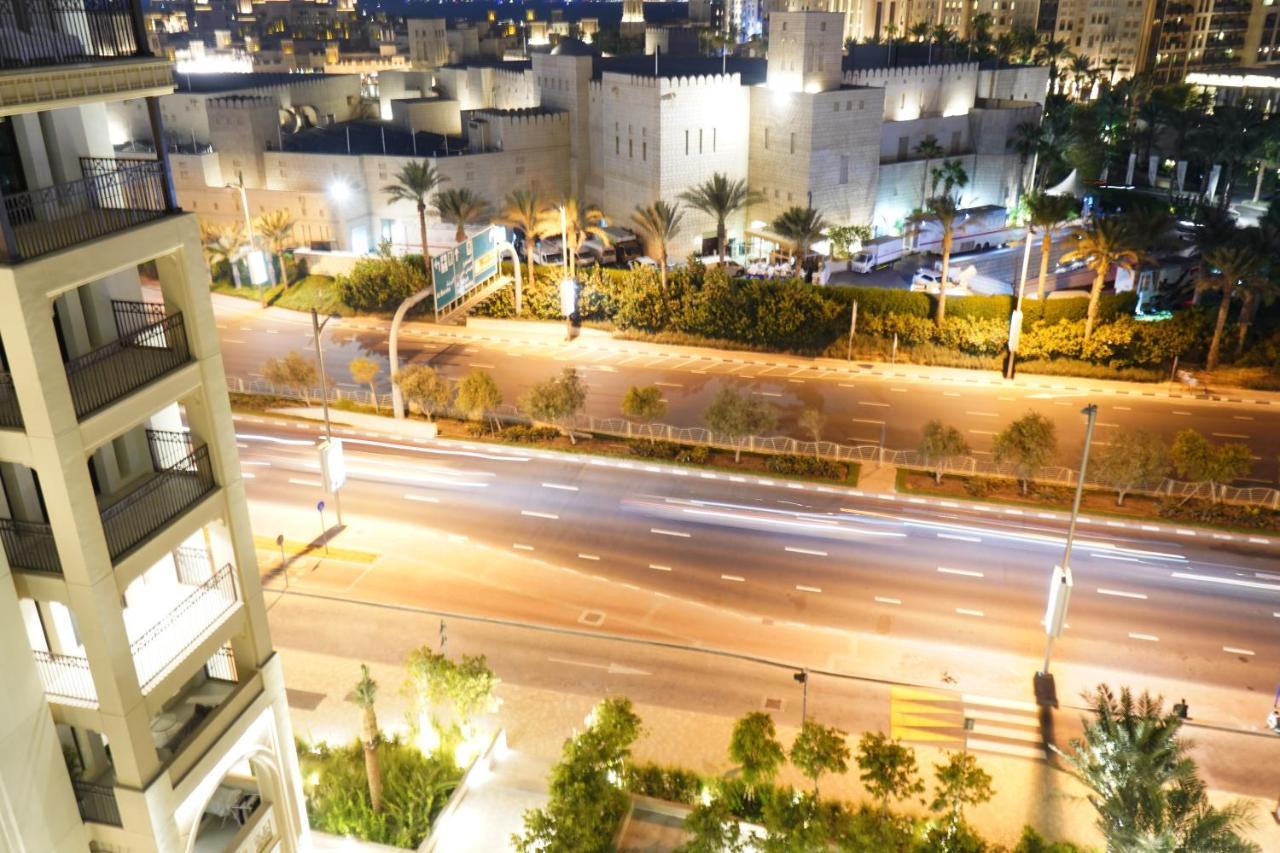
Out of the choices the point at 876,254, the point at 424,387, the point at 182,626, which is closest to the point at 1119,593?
the point at 182,626

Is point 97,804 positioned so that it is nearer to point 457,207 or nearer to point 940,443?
point 940,443

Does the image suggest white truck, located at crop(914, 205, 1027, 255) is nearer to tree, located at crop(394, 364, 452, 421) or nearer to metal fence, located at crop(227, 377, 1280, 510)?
metal fence, located at crop(227, 377, 1280, 510)

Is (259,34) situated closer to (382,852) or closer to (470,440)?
(470,440)

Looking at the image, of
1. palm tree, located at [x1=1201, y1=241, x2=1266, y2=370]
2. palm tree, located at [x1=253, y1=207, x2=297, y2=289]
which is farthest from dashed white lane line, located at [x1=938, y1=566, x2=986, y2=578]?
palm tree, located at [x1=253, y1=207, x2=297, y2=289]

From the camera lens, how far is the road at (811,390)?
37938 mm

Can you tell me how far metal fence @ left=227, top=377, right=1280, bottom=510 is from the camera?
3281cm

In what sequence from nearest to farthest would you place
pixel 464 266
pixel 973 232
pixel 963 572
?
pixel 963 572, pixel 464 266, pixel 973 232

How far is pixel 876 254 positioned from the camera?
57.4 meters

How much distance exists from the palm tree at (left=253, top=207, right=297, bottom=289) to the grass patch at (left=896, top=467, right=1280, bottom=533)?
39.7 metres

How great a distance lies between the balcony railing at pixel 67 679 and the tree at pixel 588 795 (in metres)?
8.03

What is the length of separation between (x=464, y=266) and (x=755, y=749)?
3138 cm

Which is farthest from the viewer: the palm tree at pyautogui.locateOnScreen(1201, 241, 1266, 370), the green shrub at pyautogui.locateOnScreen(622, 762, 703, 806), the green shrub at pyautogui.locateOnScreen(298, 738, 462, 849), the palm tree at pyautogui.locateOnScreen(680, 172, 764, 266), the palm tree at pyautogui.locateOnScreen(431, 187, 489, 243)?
the palm tree at pyautogui.locateOnScreen(431, 187, 489, 243)

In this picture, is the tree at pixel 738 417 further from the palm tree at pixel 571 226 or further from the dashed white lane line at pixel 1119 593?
the palm tree at pixel 571 226

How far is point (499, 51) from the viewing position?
373 ft
